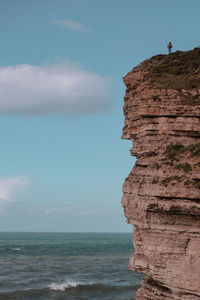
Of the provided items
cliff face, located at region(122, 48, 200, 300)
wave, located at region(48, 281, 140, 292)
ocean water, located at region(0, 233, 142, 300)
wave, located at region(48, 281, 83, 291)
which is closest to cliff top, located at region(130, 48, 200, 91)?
cliff face, located at region(122, 48, 200, 300)

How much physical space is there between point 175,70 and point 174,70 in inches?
2.0

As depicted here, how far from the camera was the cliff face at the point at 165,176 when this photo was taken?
17281mm

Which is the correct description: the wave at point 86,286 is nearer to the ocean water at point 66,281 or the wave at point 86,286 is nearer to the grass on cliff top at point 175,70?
the ocean water at point 66,281

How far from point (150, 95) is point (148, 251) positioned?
7.53 metres

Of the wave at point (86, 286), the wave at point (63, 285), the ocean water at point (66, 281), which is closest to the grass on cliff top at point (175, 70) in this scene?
the ocean water at point (66, 281)

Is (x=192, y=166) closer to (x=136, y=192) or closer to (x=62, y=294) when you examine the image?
(x=136, y=192)

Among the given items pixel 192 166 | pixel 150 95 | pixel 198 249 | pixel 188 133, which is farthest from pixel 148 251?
pixel 150 95

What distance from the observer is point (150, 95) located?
65.8 feet

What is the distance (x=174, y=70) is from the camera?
21.1m

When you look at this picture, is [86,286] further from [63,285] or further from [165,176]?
[165,176]

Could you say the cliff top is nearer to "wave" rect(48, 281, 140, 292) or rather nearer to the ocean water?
the ocean water

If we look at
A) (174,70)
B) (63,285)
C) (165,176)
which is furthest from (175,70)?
(63,285)

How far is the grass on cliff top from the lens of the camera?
20094 mm

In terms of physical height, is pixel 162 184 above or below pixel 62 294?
above
